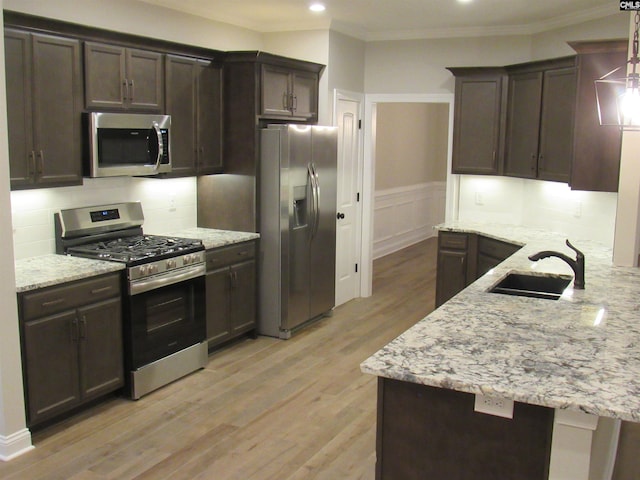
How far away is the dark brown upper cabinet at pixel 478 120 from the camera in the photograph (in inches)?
230

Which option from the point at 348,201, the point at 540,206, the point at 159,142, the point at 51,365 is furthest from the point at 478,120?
the point at 51,365

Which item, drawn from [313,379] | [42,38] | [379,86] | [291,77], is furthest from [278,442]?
[379,86]

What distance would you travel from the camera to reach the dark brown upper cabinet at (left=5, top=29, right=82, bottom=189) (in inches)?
144

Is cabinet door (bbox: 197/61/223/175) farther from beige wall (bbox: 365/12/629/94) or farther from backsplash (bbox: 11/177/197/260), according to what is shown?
beige wall (bbox: 365/12/629/94)

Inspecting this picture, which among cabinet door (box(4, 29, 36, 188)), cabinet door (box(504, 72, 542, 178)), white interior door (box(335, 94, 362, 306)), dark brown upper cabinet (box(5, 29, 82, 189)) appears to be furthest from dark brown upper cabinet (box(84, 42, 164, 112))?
cabinet door (box(504, 72, 542, 178))

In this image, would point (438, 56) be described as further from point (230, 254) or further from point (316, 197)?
point (230, 254)

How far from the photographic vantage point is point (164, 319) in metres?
4.38

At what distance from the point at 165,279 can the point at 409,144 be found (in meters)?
6.38

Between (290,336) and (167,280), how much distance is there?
1.52m

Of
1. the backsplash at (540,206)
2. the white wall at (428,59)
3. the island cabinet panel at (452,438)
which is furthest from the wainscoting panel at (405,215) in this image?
the island cabinet panel at (452,438)

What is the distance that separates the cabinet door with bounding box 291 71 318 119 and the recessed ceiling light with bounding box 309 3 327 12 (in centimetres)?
54

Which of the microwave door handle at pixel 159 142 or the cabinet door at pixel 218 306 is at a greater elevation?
the microwave door handle at pixel 159 142

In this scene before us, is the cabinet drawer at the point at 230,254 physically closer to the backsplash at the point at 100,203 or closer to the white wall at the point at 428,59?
the backsplash at the point at 100,203

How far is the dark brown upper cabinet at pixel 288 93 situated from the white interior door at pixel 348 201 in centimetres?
38
